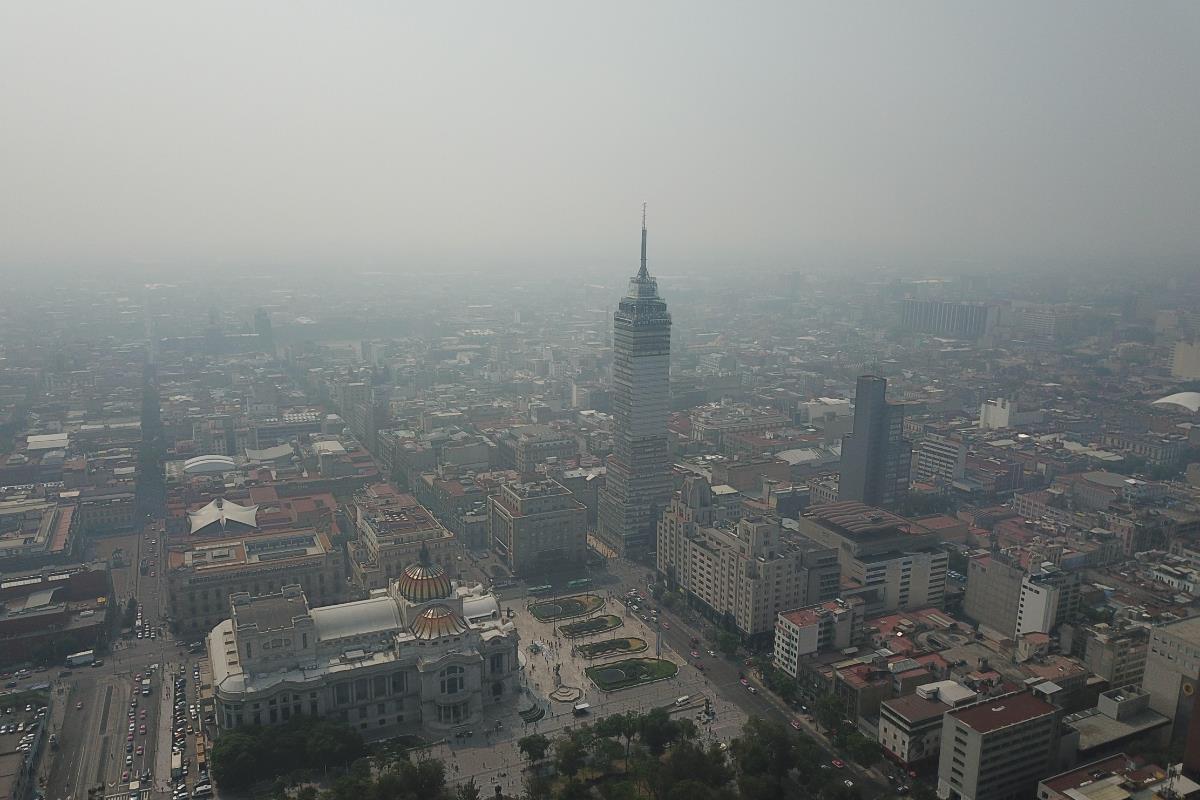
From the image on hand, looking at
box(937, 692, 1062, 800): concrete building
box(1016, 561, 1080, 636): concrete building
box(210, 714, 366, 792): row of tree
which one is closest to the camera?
box(937, 692, 1062, 800): concrete building

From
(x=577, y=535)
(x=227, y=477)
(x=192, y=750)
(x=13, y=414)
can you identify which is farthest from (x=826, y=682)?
(x=13, y=414)

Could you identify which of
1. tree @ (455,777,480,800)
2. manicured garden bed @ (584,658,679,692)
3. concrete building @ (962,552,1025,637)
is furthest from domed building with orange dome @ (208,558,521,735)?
concrete building @ (962,552,1025,637)

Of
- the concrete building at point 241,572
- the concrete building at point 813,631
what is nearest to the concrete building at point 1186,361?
the concrete building at point 813,631

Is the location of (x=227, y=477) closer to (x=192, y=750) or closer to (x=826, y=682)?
(x=192, y=750)

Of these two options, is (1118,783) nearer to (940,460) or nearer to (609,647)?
(609,647)

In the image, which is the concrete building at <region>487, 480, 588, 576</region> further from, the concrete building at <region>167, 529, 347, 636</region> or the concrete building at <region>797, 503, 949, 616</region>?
the concrete building at <region>797, 503, 949, 616</region>

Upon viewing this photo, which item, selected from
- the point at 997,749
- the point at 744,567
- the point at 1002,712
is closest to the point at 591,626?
the point at 744,567
